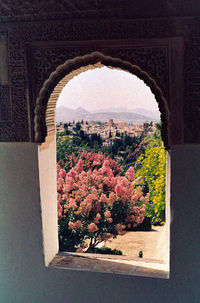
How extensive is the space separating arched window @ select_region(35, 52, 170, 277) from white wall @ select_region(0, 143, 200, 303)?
0.32 feet

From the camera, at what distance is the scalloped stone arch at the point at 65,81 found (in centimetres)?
288

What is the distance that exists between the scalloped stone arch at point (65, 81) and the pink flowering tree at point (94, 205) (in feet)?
4.03

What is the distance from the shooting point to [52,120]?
3287mm

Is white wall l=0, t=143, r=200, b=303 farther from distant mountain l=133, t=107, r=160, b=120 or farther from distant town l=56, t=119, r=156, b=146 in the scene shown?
distant mountain l=133, t=107, r=160, b=120

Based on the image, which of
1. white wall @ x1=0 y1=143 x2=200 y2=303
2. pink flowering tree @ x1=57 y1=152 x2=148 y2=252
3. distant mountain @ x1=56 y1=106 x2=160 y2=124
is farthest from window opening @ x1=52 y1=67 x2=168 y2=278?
distant mountain @ x1=56 y1=106 x2=160 y2=124

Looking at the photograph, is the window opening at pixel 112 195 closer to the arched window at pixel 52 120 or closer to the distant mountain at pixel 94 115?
the arched window at pixel 52 120

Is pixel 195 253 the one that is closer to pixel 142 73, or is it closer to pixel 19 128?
pixel 142 73

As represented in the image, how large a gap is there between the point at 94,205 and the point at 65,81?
5.46ft

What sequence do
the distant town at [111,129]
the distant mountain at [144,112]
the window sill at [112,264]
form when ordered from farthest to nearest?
1. the distant mountain at [144,112]
2. the distant town at [111,129]
3. the window sill at [112,264]

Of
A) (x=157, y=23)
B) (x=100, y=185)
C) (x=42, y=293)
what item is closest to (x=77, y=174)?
(x=100, y=185)

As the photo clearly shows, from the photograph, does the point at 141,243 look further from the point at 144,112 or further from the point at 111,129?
the point at 144,112

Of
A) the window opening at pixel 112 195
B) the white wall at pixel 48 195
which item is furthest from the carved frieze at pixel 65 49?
the window opening at pixel 112 195

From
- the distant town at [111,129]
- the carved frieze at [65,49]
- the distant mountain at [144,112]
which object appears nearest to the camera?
the carved frieze at [65,49]

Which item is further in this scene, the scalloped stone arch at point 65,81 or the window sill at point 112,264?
the window sill at point 112,264
